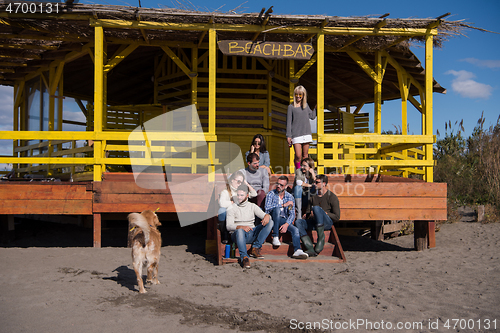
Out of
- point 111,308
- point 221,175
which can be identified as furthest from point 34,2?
point 111,308

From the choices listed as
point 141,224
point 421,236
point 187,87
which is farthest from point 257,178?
point 187,87

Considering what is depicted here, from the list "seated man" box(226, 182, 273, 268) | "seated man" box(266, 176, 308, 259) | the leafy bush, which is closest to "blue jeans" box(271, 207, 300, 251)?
"seated man" box(266, 176, 308, 259)

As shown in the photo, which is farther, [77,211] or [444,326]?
[77,211]

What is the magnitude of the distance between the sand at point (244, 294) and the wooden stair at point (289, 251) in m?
0.18

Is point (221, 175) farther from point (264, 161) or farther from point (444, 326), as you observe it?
point (444, 326)

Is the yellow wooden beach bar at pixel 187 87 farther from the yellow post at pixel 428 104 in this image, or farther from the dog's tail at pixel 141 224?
the dog's tail at pixel 141 224

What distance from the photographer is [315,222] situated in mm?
6164

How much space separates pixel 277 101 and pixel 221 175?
4670 mm

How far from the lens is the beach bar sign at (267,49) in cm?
727

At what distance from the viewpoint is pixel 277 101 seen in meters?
11.4

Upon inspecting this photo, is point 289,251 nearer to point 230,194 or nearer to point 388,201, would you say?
point 230,194

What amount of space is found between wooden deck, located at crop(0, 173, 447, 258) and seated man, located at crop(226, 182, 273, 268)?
920mm

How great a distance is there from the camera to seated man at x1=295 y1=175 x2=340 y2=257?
19.9 ft

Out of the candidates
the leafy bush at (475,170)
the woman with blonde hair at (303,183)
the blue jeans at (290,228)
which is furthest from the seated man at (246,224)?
the leafy bush at (475,170)
